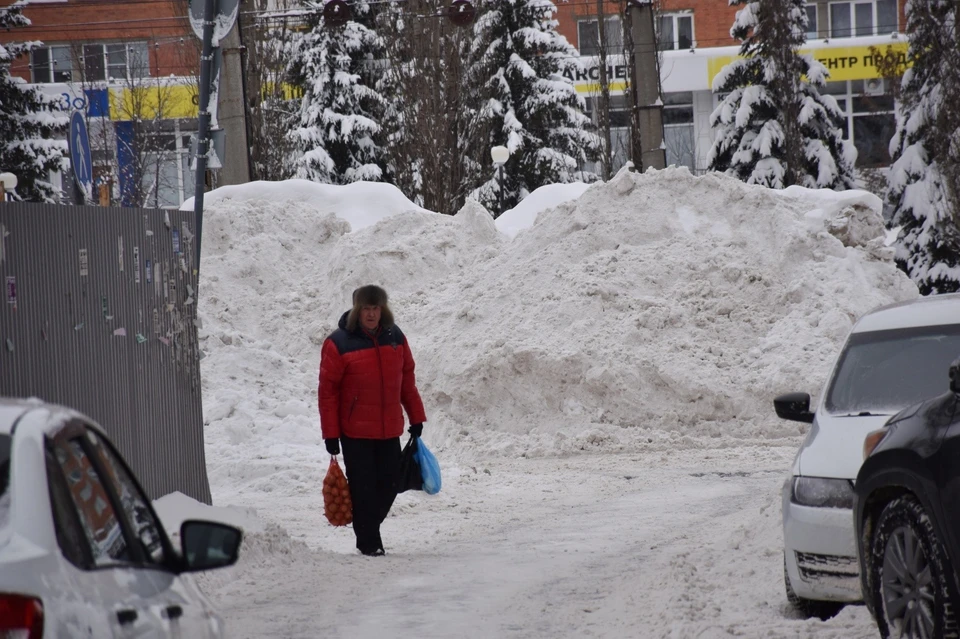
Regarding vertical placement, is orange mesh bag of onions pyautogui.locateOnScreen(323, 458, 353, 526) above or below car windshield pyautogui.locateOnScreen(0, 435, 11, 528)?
below

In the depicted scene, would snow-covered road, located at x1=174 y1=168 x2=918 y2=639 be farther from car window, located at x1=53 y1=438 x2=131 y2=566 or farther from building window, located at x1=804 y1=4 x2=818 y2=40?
building window, located at x1=804 y1=4 x2=818 y2=40

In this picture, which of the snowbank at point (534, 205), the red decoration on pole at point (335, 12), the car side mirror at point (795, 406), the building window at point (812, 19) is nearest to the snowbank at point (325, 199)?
the snowbank at point (534, 205)

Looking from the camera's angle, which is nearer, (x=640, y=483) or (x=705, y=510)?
(x=705, y=510)

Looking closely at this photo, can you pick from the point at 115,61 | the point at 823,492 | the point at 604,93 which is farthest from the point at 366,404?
the point at 115,61

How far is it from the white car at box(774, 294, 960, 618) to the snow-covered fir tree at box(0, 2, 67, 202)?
27.2m

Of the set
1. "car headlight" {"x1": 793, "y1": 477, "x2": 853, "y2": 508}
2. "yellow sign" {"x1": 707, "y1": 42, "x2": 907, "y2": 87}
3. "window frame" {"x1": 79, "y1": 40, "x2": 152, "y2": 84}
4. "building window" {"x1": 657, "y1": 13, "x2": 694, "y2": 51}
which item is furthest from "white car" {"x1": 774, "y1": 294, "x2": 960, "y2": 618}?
"building window" {"x1": 657, "y1": 13, "x2": 694, "y2": 51}

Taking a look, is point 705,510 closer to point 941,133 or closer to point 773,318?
point 773,318

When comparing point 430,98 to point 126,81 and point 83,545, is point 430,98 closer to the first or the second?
point 126,81

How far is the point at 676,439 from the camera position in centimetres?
1531

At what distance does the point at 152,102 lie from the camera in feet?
135

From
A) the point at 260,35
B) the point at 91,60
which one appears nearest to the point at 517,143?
the point at 260,35

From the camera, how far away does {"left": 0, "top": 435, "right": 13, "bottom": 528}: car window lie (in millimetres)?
2822

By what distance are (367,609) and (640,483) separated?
601 cm

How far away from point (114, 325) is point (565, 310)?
913 cm
